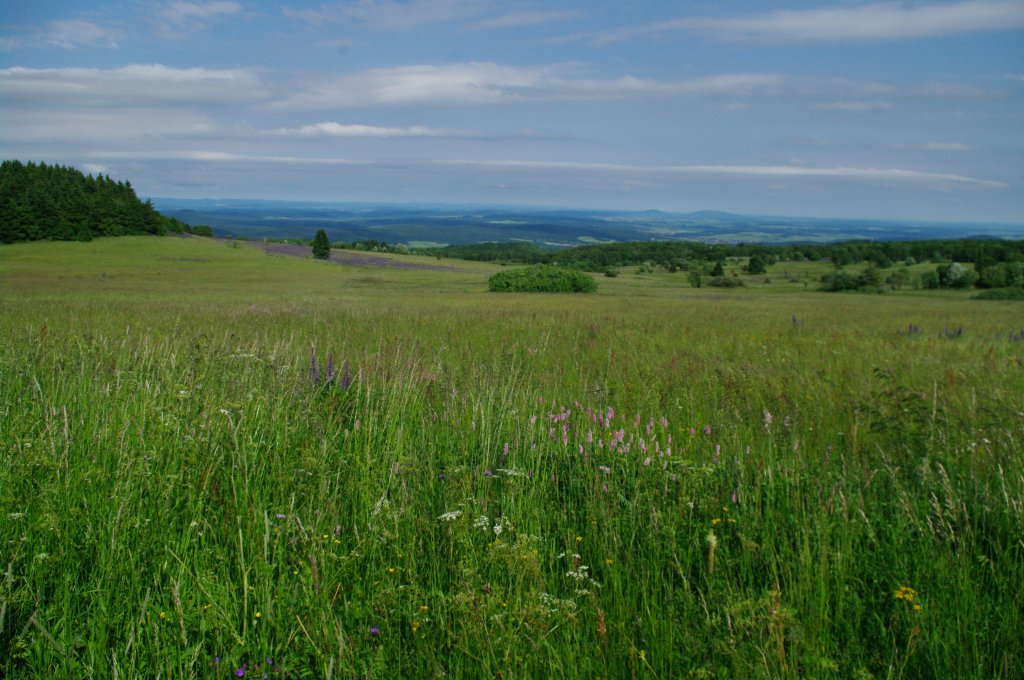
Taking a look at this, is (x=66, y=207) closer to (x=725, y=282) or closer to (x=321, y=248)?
(x=321, y=248)

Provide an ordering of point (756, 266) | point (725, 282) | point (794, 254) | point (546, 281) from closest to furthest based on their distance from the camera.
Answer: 1. point (546, 281)
2. point (725, 282)
3. point (756, 266)
4. point (794, 254)

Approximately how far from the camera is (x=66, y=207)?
71.3m

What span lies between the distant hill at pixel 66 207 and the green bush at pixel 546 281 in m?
51.3

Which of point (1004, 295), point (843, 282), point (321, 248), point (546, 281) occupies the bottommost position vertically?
point (546, 281)

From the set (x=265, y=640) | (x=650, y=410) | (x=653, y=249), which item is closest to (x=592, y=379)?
(x=650, y=410)

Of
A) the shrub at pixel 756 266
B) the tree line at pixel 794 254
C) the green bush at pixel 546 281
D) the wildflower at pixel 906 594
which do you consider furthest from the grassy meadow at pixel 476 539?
the shrub at pixel 756 266

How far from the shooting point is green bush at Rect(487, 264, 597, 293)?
159 ft

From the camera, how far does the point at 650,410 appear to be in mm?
5496

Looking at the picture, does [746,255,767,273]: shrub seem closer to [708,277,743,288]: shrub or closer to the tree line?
the tree line

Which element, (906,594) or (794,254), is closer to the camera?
(906,594)

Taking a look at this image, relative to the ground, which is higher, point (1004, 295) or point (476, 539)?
point (1004, 295)

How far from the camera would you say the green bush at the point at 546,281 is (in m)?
48.5

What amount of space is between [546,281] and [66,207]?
187 feet

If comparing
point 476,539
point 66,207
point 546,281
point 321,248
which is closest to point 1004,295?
point 546,281
